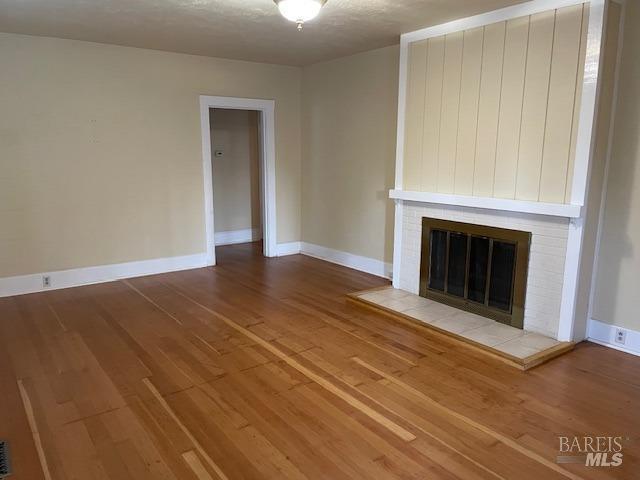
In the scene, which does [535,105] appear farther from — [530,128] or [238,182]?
[238,182]

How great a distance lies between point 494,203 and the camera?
378 centimetres

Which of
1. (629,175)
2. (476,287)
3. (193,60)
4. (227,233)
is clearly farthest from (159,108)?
(629,175)

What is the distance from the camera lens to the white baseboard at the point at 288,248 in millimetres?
6577

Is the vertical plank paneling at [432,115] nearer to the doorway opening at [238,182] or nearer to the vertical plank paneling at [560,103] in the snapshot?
the vertical plank paneling at [560,103]

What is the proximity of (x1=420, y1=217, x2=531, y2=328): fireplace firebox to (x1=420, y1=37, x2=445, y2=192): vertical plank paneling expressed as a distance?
417 millimetres

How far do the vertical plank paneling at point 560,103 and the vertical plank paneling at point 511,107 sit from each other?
24 centimetres

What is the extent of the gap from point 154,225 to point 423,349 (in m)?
3.51

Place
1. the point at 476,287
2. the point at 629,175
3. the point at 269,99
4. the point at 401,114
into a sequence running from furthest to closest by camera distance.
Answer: the point at 269,99, the point at 401,114, the point at 476,287, the point at 629,175

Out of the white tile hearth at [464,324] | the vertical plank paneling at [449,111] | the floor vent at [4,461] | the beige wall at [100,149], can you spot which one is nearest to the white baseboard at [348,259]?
the white tile hearth at [464,324]

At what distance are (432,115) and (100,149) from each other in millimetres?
3513

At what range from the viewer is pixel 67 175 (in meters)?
4.82

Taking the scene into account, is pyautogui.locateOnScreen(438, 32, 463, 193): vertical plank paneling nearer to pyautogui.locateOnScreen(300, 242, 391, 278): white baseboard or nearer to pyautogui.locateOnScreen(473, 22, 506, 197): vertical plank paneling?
pyautogui.locateOnScreen(473, 22, 506, 197): vertical plank paneling

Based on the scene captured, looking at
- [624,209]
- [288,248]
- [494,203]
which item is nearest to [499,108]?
[494,203]

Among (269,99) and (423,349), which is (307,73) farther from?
(423,349)
